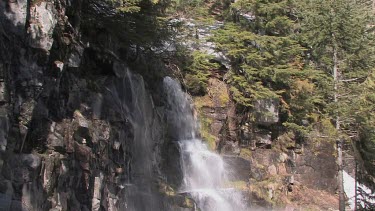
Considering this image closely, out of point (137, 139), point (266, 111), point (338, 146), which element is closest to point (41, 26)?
point (137, 139)

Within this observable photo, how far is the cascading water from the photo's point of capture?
53.6 feet

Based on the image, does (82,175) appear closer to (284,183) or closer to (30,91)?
(30,91)

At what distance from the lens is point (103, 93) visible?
12.6 m

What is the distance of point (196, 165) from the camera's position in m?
17.4

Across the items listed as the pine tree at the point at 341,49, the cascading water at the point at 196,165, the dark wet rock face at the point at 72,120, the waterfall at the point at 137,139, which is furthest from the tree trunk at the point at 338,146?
the waterfall at the point at 137,139

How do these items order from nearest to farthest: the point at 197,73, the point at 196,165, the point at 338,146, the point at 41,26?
the point at 41,26
the point at 338,146
the point at 196,165
the point at 197,73

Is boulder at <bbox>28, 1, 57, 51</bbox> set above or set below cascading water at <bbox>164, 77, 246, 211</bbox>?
above

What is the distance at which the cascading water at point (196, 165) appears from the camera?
16339 millimetres

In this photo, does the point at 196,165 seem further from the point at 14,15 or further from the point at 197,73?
the point at 14,15

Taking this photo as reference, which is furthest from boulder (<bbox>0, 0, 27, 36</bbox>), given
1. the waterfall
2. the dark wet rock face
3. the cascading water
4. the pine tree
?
the pine tree

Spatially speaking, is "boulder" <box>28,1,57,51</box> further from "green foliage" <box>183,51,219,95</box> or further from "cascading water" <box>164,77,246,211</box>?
"green foliage" <box>183,51,219,95</box>

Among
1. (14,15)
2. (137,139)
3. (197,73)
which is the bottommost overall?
(137,139)

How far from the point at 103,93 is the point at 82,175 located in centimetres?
300

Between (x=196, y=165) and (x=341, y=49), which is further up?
(x=341, y=49)
